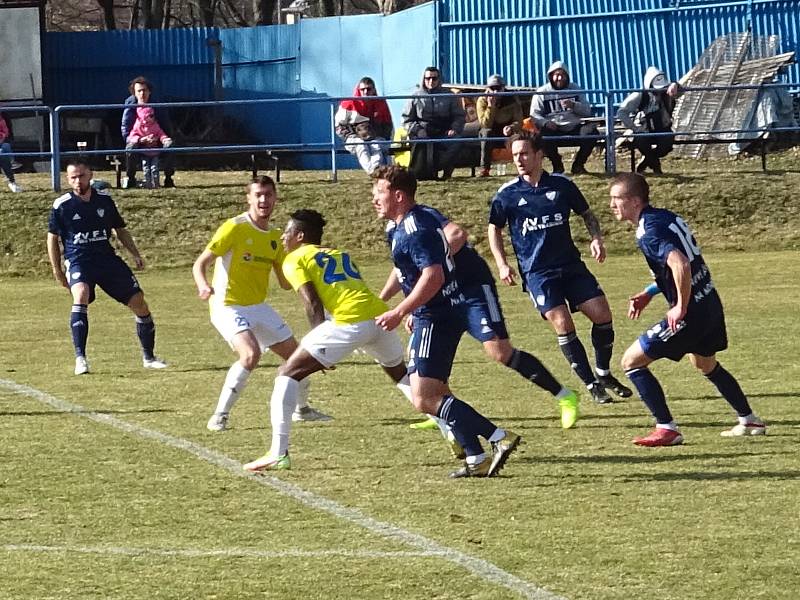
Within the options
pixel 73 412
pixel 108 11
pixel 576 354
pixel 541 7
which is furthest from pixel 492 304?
pixel 108 11

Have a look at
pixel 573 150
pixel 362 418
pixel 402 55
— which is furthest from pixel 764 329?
pixel 402 55

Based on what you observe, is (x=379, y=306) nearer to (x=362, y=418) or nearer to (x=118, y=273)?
(x=362, y=418)

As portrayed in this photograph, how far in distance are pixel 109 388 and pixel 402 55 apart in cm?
2092

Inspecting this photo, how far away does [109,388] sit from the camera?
1250 centimetres

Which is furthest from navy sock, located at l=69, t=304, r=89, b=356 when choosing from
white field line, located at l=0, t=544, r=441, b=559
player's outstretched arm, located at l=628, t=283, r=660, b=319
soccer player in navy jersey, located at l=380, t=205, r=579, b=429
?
white field line, located at l=0, t=544, r=441, b=559

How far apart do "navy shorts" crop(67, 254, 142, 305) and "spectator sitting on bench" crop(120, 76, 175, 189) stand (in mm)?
8923

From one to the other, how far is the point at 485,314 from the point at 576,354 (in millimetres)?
1865

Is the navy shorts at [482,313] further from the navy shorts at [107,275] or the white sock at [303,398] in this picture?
the navy shorts at [107,275]

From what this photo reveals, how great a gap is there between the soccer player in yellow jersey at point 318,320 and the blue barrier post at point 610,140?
1368cm

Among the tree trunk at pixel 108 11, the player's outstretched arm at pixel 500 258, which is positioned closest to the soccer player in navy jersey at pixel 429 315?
the player's outstretched arm at pixel 500 258

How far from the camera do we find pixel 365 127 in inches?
886

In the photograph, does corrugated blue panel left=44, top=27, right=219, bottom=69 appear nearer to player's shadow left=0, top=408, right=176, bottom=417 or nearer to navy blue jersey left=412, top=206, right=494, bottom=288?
player's shadow left=0, top=408, right=176, bottom=417

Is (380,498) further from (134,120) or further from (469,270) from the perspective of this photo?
(134,120)

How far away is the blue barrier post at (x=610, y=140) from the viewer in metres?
22.7
